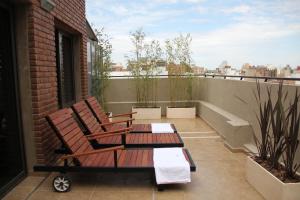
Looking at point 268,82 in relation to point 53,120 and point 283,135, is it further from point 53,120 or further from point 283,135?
point 53,120

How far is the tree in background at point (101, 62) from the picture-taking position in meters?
7.30

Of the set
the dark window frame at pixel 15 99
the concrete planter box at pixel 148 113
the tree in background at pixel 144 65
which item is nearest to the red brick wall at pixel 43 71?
the dark window frame at pixel 15 99

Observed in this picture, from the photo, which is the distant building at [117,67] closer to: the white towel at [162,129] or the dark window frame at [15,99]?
the white towel at [162,129]

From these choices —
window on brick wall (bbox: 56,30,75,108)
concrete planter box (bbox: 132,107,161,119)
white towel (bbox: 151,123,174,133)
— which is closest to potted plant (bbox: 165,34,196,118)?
concrete planter box (bbox: 132,107,161,119)

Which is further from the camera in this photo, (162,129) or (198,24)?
(198,24)

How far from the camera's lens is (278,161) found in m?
2.88

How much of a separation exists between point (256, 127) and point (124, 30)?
5.16 metres

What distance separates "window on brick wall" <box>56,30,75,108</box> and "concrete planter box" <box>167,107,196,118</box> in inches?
136

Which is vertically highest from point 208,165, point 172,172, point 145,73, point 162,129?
point 145,73

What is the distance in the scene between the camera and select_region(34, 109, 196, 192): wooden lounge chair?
295cm

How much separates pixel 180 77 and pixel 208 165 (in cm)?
454

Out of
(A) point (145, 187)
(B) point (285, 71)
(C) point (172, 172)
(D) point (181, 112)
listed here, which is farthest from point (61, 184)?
(D) point (181, 112)

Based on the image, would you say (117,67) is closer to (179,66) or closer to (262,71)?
(179,66)

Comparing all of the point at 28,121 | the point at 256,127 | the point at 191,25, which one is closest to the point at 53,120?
the point at 28,121
